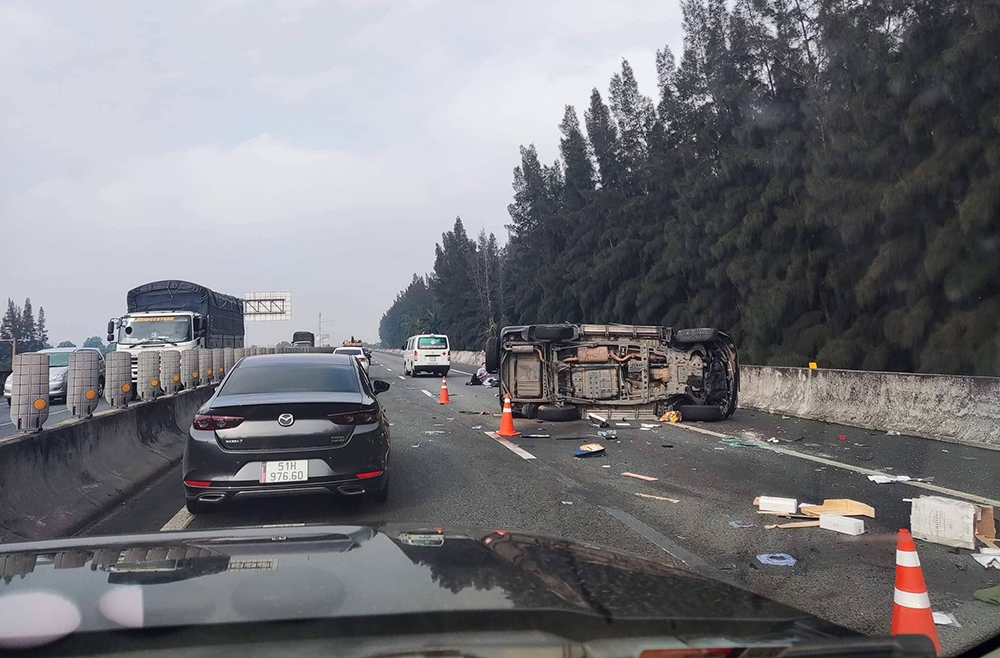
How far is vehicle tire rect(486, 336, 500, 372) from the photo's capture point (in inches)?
574

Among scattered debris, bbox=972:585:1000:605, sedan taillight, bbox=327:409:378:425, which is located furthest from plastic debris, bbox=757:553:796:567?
sedan taillight, bbox=327:409:378:425

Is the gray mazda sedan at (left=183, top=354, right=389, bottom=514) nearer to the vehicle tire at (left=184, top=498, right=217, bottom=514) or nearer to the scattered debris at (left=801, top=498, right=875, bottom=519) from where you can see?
the vehicle tire at (left=184, top=498, right=217, bottom=514)

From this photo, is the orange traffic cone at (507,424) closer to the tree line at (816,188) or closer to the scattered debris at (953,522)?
the scattered debris at (953,522)

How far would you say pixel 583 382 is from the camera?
1455cm

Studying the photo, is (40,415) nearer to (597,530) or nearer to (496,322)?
(597,530)

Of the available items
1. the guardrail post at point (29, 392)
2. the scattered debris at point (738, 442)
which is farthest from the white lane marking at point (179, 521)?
the scattered debris at point (738, 442)

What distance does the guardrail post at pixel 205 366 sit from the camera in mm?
18859

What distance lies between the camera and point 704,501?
771 cm

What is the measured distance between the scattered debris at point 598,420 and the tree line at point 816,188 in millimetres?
12766

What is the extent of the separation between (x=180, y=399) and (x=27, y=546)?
1015cm

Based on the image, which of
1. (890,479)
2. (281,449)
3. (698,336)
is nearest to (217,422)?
(281,449)

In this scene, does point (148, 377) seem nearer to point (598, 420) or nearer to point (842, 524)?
point (598, 420)

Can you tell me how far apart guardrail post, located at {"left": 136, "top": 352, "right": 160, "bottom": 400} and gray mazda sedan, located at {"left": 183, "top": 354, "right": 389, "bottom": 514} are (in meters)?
6.02

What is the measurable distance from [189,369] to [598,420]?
29.2ft
